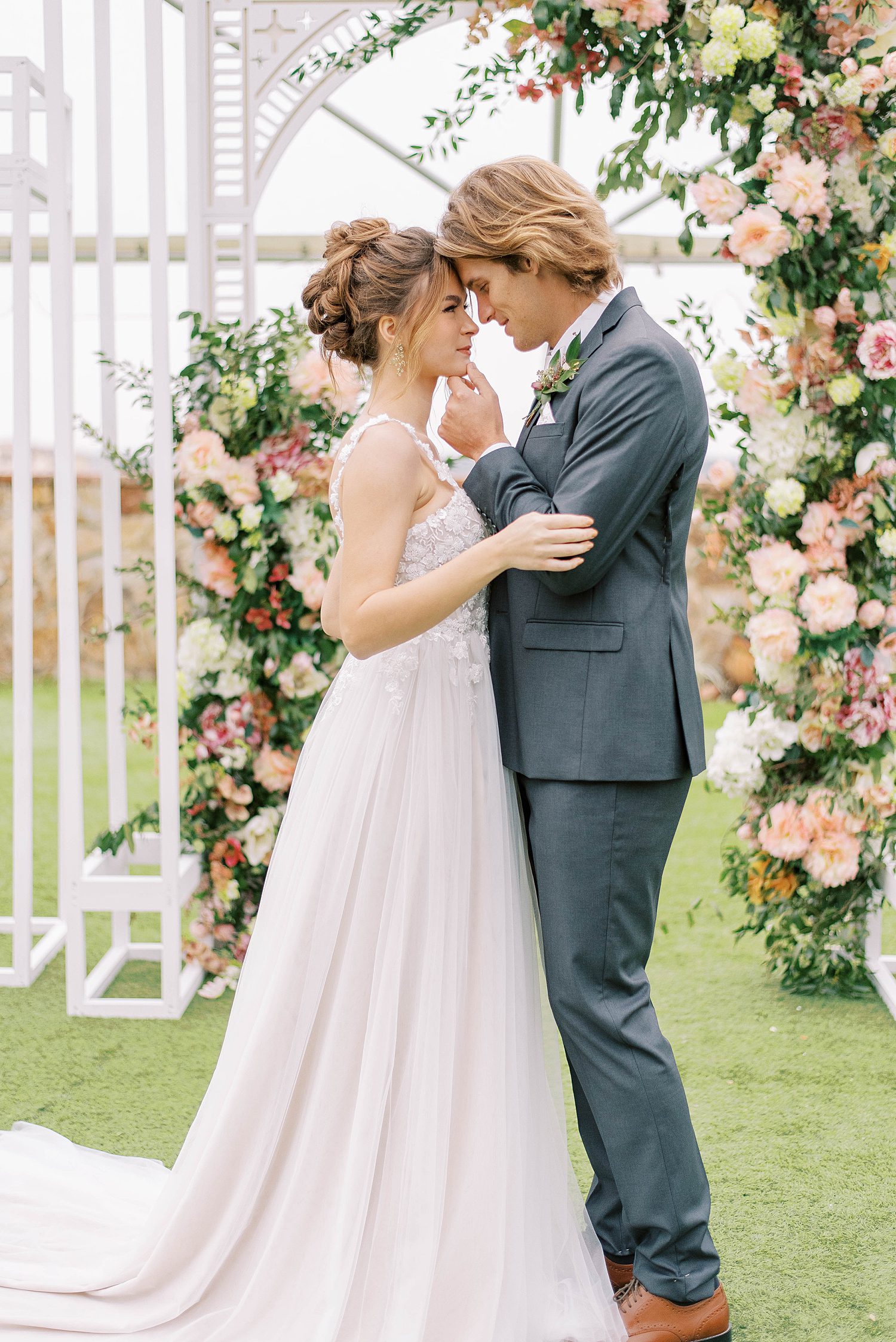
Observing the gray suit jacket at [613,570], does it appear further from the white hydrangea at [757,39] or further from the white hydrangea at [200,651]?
the white hydrangea at [200,651]

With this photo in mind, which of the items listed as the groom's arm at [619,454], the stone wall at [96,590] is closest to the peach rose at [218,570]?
the groom's arm at [619,454]

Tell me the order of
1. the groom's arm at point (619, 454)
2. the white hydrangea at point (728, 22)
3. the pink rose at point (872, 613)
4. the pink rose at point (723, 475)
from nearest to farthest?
the groom's arm at point (619, 454) → the white hydrangea at point (728, 22) → the pink rose at point (872, 613) → the pink rose at point (723, 475)

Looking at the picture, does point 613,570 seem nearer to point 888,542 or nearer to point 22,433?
Answer: point 888,542

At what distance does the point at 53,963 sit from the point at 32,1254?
1909mm

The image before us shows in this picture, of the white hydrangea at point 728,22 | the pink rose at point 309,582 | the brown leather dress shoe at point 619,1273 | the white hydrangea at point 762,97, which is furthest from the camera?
the pink rose at point 309,582

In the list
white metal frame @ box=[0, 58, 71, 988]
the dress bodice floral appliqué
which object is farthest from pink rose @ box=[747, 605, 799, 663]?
white metal frame @ box=[0, 58, 71, 988]

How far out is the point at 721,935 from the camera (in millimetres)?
4355

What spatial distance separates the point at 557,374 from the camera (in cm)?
200

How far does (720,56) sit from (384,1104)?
240cm

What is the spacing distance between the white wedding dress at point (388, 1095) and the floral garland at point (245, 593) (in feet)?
5.18

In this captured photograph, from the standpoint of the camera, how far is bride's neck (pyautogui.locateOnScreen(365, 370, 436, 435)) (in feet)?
6.97

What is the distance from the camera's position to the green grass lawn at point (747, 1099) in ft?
7.68

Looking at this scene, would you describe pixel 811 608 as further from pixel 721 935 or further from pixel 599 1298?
pixel 599 1298

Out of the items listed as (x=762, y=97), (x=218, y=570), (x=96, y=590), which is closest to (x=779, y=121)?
(x=762, y=97)
